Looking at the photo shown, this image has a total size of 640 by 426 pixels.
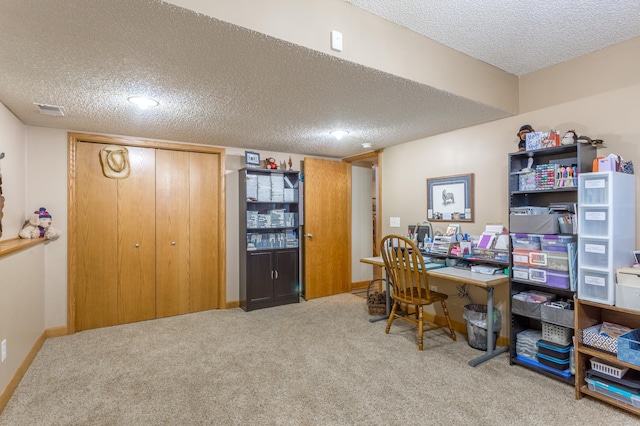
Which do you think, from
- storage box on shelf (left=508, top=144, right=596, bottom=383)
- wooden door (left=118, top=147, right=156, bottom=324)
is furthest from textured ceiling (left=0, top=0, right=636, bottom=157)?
storage box on shelf (left=508, top=144, right=596, bottom=383)

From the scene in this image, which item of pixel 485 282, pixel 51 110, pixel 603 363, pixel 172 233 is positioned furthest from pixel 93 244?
pixel 603 363

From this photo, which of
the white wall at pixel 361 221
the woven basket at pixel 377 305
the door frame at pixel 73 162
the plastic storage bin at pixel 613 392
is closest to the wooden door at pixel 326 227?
the white wall at pixel 361 221

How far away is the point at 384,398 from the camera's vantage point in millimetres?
2158

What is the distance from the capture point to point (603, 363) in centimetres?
211

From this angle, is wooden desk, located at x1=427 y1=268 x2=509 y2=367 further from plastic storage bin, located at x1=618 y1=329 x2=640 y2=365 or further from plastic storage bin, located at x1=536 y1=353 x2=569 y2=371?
plastic storage bin, located at x1=618 y1=329 x2=640 y2=365

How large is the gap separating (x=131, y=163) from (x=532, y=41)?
13.0 feet

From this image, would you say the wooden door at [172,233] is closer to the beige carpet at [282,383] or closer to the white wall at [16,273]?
the beige carpet at [282,383]

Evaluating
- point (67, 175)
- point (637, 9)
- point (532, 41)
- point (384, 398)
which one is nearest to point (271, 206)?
point (67, 175)

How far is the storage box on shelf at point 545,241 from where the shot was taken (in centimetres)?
230

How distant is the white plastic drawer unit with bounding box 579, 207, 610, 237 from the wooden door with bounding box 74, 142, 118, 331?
4.29 meters

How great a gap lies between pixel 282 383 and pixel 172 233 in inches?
94.2

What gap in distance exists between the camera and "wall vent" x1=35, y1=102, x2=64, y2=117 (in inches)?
103

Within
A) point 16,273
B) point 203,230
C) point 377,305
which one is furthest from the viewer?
point 203,230

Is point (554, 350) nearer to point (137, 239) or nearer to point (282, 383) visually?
point (282, 383)
